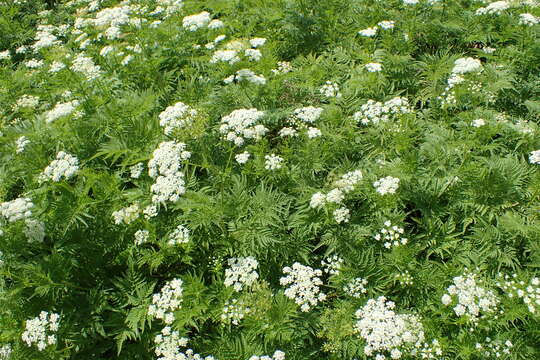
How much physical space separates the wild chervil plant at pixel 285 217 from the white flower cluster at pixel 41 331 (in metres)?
0.02

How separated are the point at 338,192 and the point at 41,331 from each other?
353 centimetres

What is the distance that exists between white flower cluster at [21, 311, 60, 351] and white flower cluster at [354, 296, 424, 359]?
316 centimetres

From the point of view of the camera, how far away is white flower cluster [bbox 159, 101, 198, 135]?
5.33 meters

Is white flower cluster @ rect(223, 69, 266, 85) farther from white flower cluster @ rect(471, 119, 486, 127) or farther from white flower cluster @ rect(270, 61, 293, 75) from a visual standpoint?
white flower cluster @ rect(471, 119, 486, 127)

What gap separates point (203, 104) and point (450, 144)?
146 inches

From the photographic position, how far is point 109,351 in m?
5.15

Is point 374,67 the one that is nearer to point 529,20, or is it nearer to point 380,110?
point 380,110

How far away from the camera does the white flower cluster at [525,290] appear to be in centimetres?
394

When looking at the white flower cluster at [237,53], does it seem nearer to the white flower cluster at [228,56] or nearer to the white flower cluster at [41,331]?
the white flower cluster at [228,56]

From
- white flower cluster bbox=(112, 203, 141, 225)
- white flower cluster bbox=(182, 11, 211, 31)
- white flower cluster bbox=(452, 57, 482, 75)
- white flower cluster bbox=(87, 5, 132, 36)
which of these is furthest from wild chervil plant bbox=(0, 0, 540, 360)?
white flower cluster bbox=(182, 11, 211, 31)

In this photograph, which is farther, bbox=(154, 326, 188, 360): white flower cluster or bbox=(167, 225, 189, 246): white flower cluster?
bbox=(167, 225, 189, 246): white flower cluster

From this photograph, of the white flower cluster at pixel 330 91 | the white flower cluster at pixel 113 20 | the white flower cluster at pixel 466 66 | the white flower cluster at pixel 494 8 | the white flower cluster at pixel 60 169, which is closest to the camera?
the white flower cluster at pixel 60 169

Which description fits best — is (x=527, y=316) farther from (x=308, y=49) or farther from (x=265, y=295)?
(x=308, y=49)

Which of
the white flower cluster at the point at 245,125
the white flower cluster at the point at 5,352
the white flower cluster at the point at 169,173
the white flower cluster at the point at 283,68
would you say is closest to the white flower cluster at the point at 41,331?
the white flower cluster at the point at 5,352
